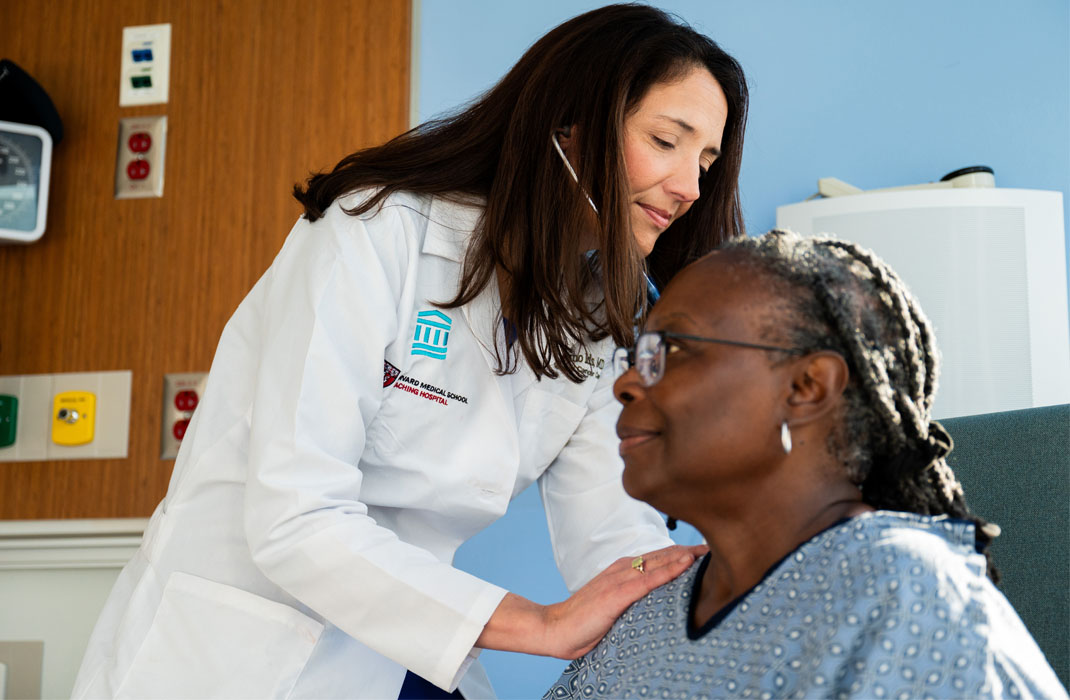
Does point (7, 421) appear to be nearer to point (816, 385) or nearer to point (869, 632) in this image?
point (816, 385)

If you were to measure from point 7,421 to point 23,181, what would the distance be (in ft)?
1.71

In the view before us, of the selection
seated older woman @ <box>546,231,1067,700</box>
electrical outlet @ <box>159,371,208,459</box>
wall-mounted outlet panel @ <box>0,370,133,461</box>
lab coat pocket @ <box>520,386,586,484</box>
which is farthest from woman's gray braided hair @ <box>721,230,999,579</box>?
wall-mounted outlet panel @ <box>0,370,133,461</box>

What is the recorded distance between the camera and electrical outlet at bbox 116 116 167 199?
2.29 metres

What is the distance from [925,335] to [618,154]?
534 mm

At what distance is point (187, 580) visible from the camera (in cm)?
124

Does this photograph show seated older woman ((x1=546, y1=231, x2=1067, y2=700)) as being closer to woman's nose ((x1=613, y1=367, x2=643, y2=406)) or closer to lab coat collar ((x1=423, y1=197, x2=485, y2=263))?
woman's nose ((x1=613, y1=367, x2=643, y2=406))

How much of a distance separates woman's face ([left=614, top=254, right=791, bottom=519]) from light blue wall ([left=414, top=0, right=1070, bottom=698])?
1.02 metres

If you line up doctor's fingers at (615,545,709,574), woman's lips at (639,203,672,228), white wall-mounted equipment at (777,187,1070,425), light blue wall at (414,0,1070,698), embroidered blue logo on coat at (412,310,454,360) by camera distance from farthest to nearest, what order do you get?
light blue wall at (414,0,1070,698) < white wall-mounted equipment at (777,187,1070,425) < woman's lips at (639,203,672,228) < embroidered blue logo on coat at (412,310,454,360) < doctor's fingers at (615,545,709,574)

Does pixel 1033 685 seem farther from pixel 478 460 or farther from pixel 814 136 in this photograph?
pixel 814 136

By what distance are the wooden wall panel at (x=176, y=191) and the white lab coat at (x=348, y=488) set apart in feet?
2.98

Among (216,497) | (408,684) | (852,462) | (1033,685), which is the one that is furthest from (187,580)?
(1033,685)

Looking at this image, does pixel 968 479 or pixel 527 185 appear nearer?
pixel 968 479

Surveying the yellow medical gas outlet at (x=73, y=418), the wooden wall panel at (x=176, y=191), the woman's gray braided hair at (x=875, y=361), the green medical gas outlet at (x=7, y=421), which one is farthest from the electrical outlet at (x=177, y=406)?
the woman's gray braided hair at (x=875, y=361)

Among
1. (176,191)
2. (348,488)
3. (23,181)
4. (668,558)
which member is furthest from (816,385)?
(23,181)
